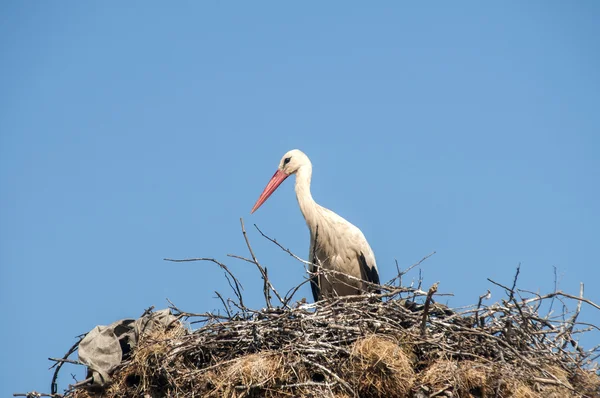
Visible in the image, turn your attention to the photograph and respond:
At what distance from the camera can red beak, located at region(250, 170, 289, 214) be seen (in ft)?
25.4

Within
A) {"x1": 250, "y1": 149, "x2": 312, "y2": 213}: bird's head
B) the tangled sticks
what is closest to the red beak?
{"x1": 250, "y1": 149, "x2": 312, "y2": 213}: bird's head

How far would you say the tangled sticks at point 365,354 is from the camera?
15.9 ft

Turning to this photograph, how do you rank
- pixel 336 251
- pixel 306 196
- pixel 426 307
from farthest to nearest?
pixel 306 196
pixel 336 251
pixel 426 307

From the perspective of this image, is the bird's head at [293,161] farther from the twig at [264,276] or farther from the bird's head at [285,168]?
the twig at [264,276]

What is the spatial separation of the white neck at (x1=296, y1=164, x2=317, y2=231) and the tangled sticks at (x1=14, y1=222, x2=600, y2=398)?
5.77 feet

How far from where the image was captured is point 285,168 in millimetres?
7684

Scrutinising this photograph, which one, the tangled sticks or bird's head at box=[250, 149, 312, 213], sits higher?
bird's head at box=[250, 149, 312, 213]

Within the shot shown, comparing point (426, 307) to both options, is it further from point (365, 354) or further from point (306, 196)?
point (306, 196)

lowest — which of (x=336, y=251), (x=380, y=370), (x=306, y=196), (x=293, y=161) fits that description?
(x=380, y=370)

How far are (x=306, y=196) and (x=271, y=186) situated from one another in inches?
21.4

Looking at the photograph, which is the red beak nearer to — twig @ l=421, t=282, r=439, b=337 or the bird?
the bird

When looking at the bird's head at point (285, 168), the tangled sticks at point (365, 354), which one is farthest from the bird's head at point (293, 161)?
the tangled sticks at point (365, 354)

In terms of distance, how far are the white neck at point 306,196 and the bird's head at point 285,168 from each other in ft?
0.26

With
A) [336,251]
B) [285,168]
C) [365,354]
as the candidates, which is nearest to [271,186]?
[285,168]
